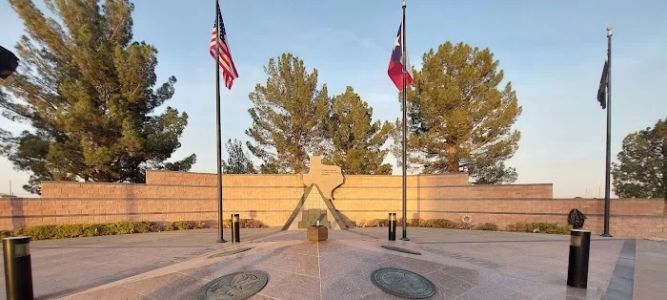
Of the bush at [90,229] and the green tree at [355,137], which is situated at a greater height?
the green tree at [355,137]

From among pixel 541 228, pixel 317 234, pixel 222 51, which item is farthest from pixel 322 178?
pixel 541 228

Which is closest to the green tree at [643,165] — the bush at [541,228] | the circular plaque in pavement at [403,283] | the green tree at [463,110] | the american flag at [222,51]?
the green tree at [463,110]

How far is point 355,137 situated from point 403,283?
Answer: 62.9 ft

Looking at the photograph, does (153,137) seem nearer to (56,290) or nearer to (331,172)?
(331,172)

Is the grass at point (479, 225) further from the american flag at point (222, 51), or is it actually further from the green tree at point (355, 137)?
the american flag at point (222, 51)

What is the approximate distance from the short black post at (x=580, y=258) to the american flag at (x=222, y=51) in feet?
36.7

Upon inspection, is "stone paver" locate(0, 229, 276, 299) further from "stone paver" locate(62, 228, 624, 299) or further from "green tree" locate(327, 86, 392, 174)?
"green tree" locate(327, 86, 392, 174)

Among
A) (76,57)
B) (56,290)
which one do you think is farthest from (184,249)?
(76,57)

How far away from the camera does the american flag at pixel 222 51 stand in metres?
11.2

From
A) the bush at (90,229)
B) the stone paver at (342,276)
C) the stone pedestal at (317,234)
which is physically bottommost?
the bush at (90,229)

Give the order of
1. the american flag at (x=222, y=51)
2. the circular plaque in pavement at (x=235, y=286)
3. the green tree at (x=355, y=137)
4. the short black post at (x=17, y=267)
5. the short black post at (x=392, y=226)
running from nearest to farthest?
the circular plaque in pavement at (x=235, y=286), the short black post at (x=17, y=267), the short black post at (x=392, y=226), the american flag at (x=222, y=51), the green tree at (x=355, y=137)

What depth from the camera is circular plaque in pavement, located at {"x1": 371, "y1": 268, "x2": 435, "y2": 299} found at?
4.61 metres

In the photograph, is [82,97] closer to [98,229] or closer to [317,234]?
[98,229]

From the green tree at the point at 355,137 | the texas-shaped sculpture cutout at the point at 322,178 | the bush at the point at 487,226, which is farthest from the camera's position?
the green tree at the point at 355,137
